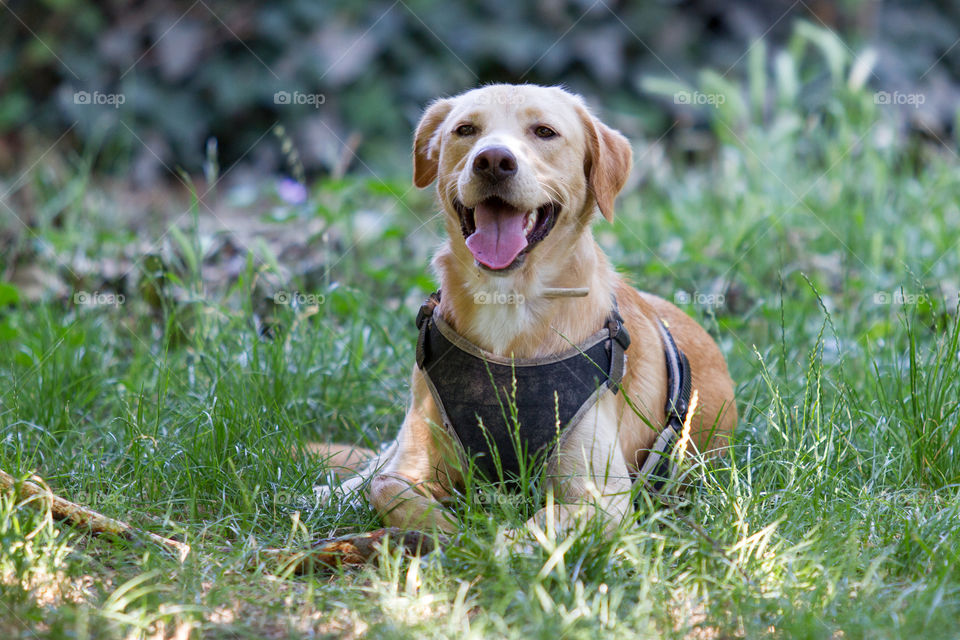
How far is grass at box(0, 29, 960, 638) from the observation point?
1.91m

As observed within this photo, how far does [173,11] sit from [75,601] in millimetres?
5972

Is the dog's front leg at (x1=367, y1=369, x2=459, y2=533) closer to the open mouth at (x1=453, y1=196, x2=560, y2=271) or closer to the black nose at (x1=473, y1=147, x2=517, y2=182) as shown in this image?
the open mouth at (x1=453, y1=196, x2=560, y2=271)

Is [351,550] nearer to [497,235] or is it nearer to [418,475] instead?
[418,475]

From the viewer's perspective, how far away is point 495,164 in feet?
8.02

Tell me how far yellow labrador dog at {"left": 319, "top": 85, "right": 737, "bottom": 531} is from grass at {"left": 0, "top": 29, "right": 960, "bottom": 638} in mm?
171

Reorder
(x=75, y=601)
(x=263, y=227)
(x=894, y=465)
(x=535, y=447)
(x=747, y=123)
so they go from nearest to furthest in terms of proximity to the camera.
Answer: (x=75, y=601) → (x=535, y=447) → (x=894, y=465) → (x=263, y=227) → (x=747, y=123)

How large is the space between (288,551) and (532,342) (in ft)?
2.71

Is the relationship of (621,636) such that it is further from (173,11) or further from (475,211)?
(173,11)

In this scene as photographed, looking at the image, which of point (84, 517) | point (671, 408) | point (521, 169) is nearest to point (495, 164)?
point (521, 169)

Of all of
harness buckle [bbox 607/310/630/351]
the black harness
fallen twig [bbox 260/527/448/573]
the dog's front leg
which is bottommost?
fallen twig [bbox 260/527/448/573]

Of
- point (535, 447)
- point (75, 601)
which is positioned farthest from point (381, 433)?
point (75, 601)

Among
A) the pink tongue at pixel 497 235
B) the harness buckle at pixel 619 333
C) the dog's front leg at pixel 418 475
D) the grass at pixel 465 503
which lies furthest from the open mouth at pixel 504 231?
the grass at pixel 465 503

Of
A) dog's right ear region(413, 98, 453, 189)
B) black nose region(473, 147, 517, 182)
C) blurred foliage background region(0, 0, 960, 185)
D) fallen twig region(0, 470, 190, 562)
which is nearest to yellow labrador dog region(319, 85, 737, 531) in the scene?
black nose region(473, 147, 517, 182)

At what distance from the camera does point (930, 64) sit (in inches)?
293
